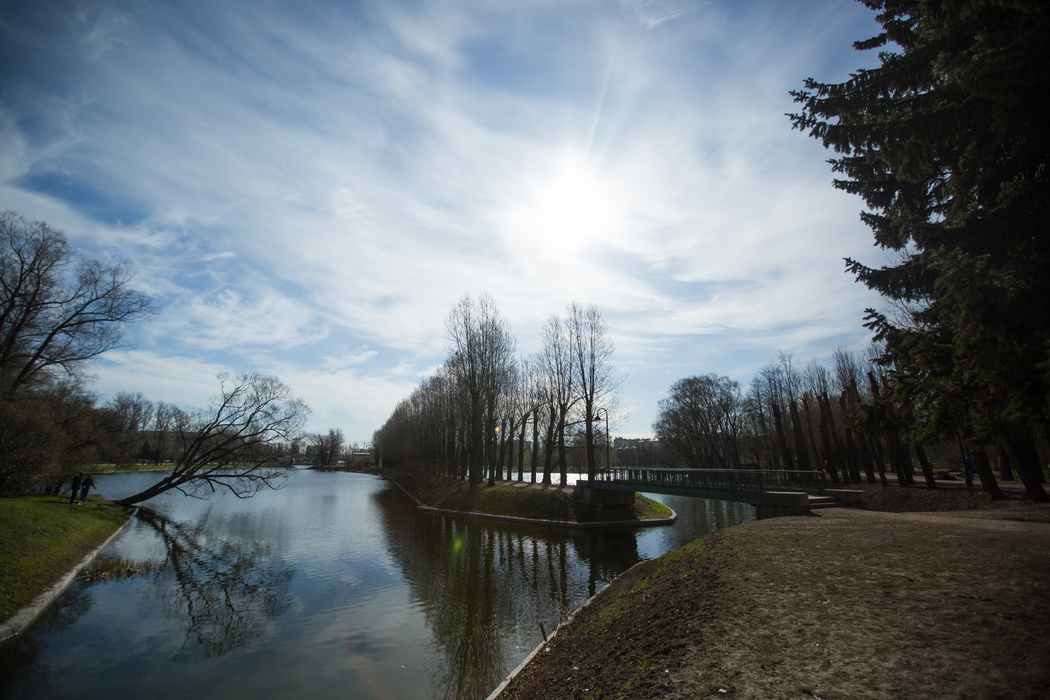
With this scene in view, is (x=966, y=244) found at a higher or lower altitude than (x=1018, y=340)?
higher

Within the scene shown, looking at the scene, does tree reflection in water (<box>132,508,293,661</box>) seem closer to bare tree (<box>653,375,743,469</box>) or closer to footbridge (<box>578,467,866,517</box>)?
footbridge (<box>578,467,866,517</box>)

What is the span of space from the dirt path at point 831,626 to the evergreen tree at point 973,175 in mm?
→ 2520

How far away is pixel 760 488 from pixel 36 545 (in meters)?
24.6

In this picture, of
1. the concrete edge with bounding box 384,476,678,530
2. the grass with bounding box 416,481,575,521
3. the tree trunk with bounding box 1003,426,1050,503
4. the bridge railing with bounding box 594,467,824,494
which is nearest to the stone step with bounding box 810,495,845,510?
the bridge railing with bounding box 594,467,824,494

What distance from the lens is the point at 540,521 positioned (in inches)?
1048

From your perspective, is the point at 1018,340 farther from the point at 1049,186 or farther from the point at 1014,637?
the point at 1014,637

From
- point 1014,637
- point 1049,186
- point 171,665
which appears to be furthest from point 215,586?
point 1049,186

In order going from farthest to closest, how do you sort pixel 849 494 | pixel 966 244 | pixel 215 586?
pixel 849 494 < pixel 215 586 < pixel 966 244

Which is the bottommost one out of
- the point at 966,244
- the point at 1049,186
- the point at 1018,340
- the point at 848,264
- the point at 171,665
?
the point at 171,665

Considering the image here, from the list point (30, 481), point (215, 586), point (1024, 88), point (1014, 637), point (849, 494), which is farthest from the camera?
point (30, 481)

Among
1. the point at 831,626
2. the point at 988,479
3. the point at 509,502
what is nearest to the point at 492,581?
the point at 831,626

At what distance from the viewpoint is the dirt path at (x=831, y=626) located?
4559 millimetres

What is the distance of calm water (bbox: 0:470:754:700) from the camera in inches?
346

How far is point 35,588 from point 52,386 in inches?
788
